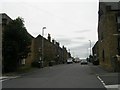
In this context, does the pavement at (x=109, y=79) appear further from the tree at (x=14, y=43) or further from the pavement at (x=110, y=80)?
the tree at (x=14, y=43)

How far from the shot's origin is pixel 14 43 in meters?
41.0

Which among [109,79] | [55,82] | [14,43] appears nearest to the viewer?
[55,82]

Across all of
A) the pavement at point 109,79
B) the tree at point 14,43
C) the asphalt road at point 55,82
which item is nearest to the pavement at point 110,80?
the pavement at point 109,79

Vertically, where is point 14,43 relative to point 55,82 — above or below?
above

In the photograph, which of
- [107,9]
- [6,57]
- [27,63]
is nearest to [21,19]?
[6,57]

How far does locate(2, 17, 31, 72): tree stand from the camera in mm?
41375

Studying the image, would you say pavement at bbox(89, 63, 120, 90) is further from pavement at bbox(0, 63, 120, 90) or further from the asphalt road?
the asphalt road

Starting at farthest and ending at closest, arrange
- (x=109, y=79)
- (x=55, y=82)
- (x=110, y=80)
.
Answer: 1. (x=109, y=79)
2. (x=110, y=80)
3. (x=55, y=82)

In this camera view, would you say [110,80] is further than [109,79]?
No

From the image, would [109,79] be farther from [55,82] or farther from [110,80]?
[55,82]

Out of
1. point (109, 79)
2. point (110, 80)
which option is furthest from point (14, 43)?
point (110, 80)

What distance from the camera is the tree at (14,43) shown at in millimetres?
41375

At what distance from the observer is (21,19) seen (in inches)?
1724

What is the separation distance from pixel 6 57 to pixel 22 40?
3.22 meters
